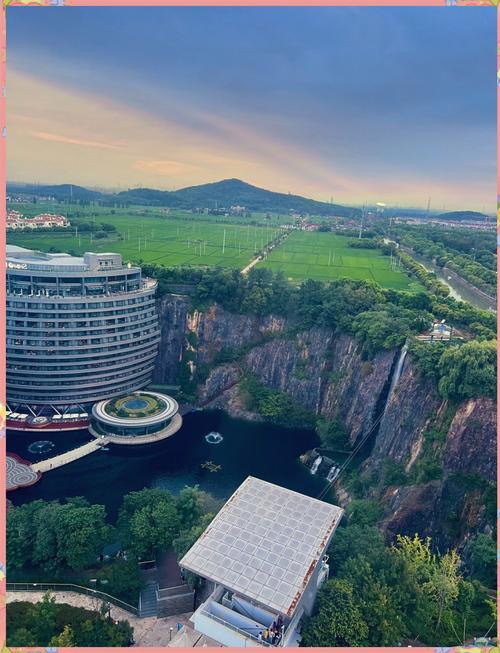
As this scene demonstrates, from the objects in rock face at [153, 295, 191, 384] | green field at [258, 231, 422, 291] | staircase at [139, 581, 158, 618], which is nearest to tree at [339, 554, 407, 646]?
staircase at [139, 581, 158, 618]

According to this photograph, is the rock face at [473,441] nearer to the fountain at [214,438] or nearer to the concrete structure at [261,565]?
the concrete structure at [261,565]

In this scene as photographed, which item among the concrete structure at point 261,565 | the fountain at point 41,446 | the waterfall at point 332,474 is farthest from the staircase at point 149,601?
the fountain at point 41,446

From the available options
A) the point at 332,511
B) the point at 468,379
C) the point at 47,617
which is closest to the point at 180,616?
the point at 47,617

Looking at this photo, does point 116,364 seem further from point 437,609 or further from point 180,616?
point 437,609

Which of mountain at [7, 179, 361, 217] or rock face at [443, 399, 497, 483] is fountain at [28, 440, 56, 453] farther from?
mountain at [7, 179, 361, 217]

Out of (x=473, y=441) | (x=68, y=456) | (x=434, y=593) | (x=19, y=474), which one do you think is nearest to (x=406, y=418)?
(x=473, y=441)

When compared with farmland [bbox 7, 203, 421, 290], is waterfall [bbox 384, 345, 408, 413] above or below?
below
